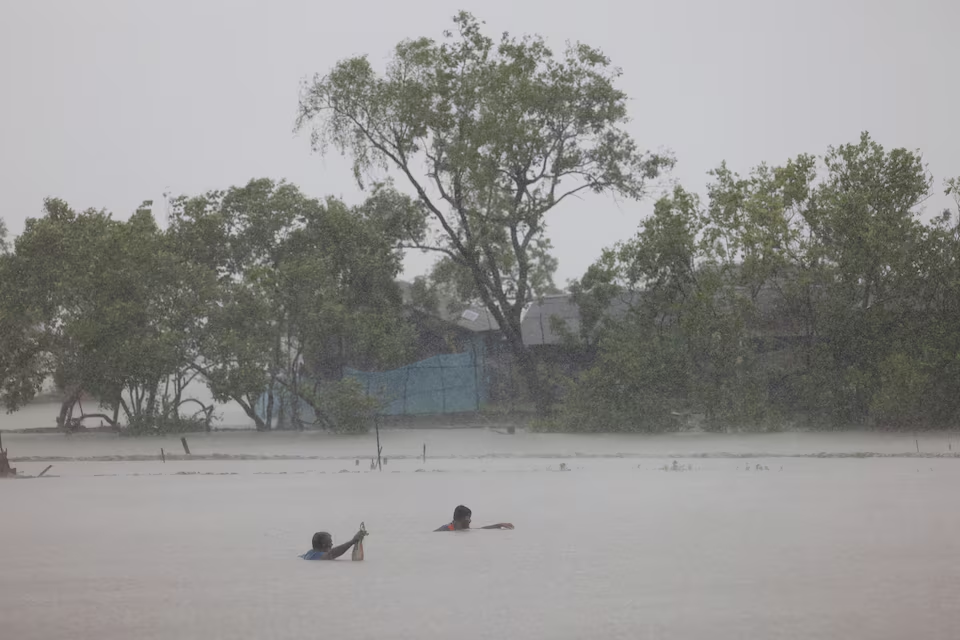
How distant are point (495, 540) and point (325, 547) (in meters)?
3.46

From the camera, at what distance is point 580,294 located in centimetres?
2702

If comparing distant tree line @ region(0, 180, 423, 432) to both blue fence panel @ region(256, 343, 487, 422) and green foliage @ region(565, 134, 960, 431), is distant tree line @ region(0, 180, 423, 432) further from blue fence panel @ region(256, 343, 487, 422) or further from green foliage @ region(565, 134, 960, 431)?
green foliage @ region(565, 134, 960, 431)

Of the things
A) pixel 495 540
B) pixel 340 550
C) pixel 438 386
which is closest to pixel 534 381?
pixel 438 386

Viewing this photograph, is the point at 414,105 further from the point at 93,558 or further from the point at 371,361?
the point at 93,558

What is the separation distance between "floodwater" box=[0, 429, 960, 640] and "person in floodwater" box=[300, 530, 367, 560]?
166mm

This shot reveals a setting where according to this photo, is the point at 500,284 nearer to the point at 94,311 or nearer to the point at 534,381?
the point at 534,381

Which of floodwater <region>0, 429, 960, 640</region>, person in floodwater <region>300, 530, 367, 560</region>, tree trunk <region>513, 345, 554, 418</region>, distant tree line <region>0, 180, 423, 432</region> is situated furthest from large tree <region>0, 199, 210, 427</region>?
person in floodwater <region>300, 530, 367, 560</region>

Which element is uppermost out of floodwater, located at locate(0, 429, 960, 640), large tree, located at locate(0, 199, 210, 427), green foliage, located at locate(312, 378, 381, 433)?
large tree, located at locate(0, 199, 210, 427)

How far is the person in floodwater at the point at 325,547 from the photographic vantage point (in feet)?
39.8

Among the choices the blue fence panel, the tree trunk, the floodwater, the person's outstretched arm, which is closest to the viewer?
the floodwater

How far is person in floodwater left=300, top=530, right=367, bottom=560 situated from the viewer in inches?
477

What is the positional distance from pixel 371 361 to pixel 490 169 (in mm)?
5888

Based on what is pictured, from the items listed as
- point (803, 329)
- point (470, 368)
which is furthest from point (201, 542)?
point (803, 329)

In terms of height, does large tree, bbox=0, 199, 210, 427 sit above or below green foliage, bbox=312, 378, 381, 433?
above
